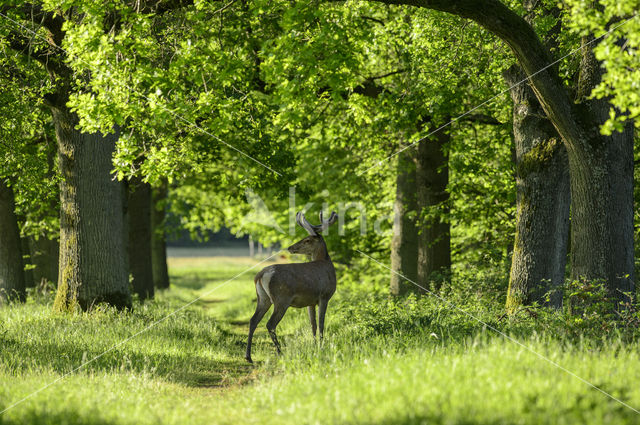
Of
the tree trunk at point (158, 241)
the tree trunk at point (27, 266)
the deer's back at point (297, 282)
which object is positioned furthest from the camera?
the tree trunk at point (158, 241)

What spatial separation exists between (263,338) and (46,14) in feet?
24.6

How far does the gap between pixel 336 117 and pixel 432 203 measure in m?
3.65

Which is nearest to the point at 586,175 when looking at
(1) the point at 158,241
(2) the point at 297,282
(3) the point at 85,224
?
(2) the point at 297,282

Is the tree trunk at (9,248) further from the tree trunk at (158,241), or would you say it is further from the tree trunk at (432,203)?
the tree trunk at (432,203)

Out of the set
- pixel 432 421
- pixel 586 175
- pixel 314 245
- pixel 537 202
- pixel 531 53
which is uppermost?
pixel 531 53

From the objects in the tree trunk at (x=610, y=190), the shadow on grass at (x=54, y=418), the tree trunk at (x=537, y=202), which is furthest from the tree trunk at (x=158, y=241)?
the shadow on grass at (x=54, y=418)

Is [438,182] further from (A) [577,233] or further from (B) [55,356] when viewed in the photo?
(B) [55,356]

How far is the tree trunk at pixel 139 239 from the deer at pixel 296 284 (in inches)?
394

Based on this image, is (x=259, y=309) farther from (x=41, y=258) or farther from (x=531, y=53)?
(x=41, y=258)

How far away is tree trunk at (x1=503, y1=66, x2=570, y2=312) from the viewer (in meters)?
10.6

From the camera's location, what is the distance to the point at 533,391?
5.38 metres

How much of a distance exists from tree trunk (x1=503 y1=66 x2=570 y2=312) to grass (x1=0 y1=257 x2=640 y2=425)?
3.11 feet

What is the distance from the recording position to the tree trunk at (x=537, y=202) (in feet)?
34.8

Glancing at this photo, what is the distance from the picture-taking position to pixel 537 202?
10695 mm
